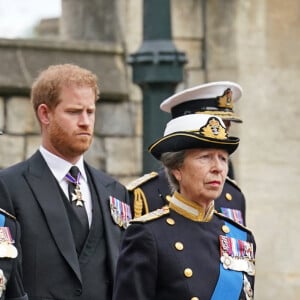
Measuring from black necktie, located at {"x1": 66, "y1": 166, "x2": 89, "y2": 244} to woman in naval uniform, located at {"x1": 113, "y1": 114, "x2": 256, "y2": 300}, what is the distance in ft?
2.00

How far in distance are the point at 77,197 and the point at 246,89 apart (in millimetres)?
4037

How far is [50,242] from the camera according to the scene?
7.10m

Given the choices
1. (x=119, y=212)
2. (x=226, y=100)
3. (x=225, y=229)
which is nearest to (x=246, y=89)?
(x=226, y=100)

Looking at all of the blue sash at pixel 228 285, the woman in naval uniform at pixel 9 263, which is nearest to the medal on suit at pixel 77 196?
the woman in naval uniform at pixel 9 263

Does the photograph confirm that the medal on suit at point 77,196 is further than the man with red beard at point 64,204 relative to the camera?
Yes

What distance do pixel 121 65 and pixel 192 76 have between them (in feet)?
1.64

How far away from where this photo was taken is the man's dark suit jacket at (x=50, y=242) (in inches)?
277

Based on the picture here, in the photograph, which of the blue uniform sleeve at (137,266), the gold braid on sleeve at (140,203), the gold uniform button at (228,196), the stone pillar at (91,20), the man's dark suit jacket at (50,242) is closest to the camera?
the blue uniform sleeve at (137,266)

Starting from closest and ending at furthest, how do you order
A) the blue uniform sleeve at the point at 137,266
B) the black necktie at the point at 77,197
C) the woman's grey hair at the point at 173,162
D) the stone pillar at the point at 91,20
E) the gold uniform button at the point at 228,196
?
the blue uniform sleeve at the point at 137,266
the woman's grey hair at the point at 173,162
the black necktie at the point at 77,197
the gold uniform button at the point at 228,196
the stone pillar at the point at 91,20

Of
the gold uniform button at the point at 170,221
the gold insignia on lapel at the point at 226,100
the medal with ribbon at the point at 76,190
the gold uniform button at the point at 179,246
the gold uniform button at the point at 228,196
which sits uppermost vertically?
the gold insignia on lapel at the point at 226,100

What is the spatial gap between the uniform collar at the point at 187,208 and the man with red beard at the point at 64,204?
2.12 feet

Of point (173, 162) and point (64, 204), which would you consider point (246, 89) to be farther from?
point (173, 162)

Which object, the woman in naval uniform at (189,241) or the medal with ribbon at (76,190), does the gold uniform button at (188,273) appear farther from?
the medal with ribbon at (76,190)

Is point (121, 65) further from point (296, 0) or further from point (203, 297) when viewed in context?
point (203, 297)
